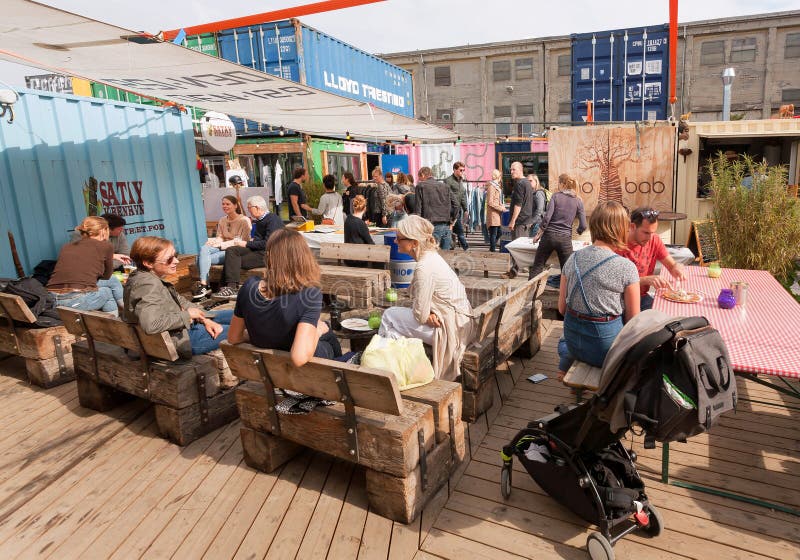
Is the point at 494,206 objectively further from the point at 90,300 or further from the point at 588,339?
the point at 90,300

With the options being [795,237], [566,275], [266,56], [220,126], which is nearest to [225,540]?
[566,275]

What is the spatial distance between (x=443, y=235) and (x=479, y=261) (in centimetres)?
244

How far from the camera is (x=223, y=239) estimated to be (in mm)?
7293

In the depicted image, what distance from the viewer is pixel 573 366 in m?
3.23

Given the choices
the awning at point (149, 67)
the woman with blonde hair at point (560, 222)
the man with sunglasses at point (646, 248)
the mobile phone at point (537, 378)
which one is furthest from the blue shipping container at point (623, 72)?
the mobile phone at point (537, 378)

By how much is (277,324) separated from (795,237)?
18.6ft

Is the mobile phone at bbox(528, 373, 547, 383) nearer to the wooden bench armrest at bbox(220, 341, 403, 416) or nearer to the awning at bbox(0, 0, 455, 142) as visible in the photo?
the wooden bench armrest at bbox(220, 341, 403, 416)

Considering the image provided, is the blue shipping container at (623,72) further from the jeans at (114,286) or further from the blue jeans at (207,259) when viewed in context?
the jeans at (114,286)

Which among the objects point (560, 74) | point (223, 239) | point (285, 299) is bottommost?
point (223, 239)

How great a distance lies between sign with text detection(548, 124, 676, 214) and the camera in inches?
323

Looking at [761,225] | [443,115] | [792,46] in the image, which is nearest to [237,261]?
[761,225]

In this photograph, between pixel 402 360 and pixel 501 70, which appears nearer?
pixel 402 360

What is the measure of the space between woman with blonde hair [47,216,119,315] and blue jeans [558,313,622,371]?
440 centimetres

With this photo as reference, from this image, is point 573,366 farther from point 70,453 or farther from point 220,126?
point 220,126
